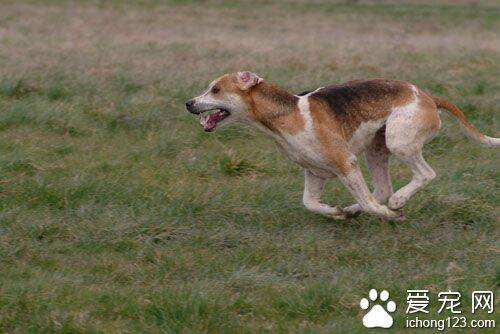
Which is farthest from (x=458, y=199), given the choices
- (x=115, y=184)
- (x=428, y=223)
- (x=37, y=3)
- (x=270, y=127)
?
(x=37, y=3)

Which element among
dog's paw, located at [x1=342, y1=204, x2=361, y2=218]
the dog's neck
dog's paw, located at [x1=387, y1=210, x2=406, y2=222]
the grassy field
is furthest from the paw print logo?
the dog's neck

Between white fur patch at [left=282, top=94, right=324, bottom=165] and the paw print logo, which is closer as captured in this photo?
the paw print logo

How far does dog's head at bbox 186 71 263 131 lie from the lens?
7980 mm

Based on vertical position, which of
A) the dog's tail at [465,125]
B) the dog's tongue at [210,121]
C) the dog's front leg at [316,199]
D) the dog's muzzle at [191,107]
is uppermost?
the dog's muzzle at [191,107]

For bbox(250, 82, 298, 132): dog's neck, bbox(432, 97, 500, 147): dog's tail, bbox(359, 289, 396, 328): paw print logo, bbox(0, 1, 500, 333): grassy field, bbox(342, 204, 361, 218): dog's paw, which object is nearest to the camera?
bbox(359, 289, 396, 328): paw print logo

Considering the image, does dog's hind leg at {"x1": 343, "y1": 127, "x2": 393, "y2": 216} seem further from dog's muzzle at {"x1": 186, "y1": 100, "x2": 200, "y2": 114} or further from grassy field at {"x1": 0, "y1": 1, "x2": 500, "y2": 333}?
dog's muzzle at {"x1": 186, "y1": 100, "x2": 200, "y2": 114}

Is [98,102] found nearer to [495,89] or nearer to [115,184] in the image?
[115,184]

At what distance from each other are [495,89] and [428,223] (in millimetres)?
5492

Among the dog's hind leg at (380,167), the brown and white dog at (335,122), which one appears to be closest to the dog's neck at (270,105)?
the brown and white dog at (335,122)

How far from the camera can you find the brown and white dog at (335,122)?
7930 millimetres

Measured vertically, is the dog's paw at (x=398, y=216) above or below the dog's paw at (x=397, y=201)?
below

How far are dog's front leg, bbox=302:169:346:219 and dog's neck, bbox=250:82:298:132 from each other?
58 centimetres

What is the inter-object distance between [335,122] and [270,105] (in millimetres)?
573

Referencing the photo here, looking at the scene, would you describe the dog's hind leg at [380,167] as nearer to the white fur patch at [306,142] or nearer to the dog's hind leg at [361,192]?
the dog's hind leg at [361,192]
